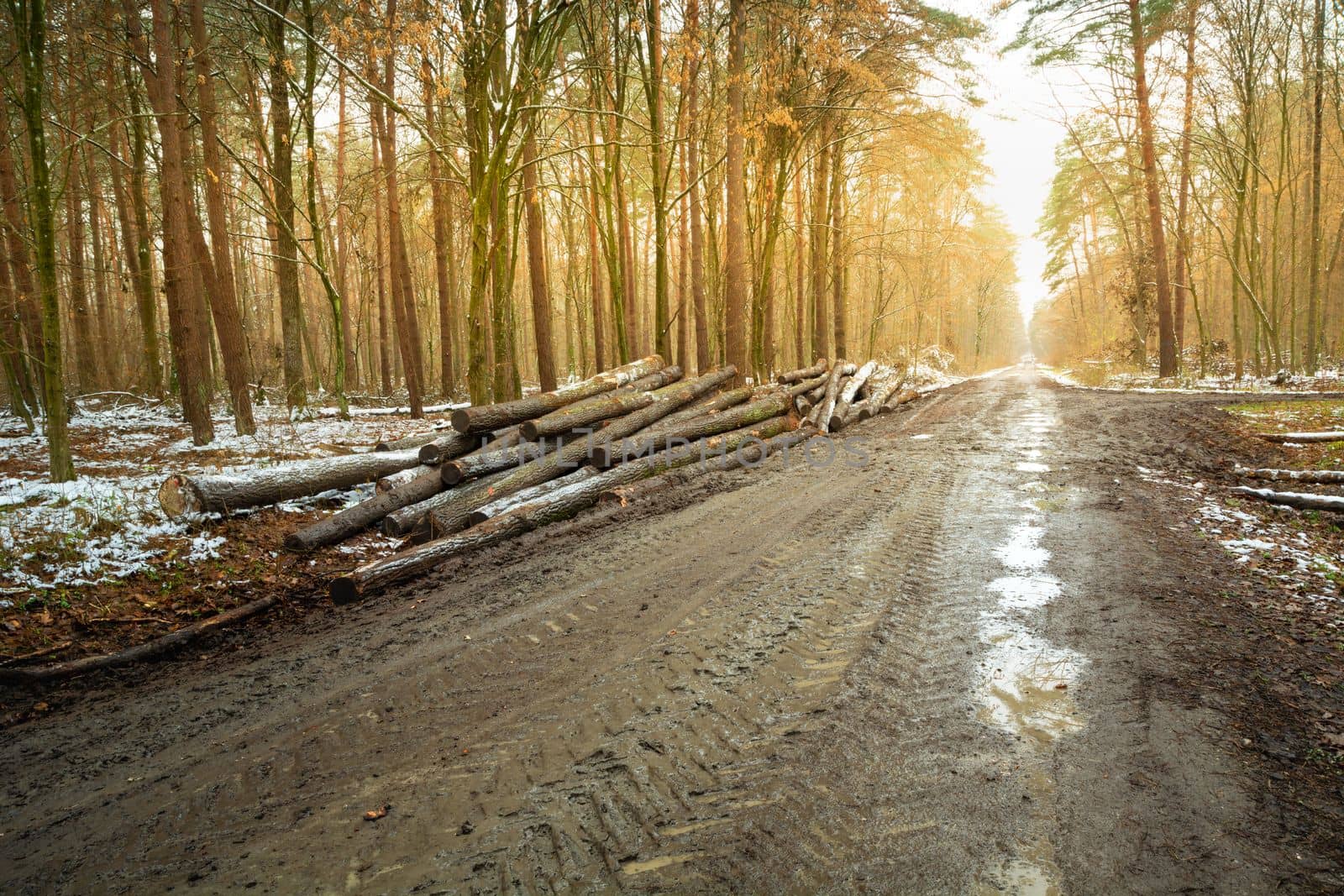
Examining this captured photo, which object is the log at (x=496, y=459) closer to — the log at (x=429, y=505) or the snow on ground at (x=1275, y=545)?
the log at (x=429, y=505)

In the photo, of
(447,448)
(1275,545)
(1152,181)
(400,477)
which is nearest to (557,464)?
(447,448)

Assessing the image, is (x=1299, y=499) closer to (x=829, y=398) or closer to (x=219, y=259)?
(x=829, y=398)

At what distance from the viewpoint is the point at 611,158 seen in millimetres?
14625

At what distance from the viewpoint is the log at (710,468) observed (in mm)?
6781

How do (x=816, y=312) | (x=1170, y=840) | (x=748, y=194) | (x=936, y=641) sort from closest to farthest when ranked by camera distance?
(x=1170, y=840) → (x=936, y=641) → (x=748, y=194) → (x=816, y=312)

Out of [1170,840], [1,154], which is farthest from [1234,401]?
[1,154]

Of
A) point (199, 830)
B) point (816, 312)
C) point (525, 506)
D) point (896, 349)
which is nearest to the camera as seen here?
point (199, 830)

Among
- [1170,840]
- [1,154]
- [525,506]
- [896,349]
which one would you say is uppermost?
[1,154]

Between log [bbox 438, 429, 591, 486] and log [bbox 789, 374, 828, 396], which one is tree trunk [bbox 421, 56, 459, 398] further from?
log [bbox 789, 374, 828, 396]

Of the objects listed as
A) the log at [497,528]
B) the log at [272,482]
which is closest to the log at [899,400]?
the log at [497,528]

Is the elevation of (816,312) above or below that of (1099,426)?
above

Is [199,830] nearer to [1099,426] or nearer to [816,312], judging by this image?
[1099,426]

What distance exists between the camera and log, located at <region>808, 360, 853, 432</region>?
456 inches

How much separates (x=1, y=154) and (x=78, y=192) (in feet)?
7.28
